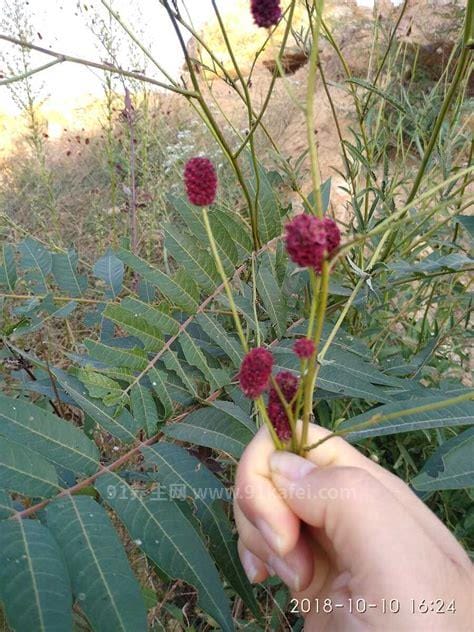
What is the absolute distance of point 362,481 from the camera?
0.61 m

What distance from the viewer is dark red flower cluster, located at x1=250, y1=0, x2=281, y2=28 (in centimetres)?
62

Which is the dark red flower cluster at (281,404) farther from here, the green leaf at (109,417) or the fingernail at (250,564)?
the green leaf at (109,417)

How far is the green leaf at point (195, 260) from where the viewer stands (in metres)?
1.14

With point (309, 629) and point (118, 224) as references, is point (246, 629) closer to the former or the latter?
point (309, 629)

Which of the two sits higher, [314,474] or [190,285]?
[190,285]

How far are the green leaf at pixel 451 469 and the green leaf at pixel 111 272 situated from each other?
0.85 m

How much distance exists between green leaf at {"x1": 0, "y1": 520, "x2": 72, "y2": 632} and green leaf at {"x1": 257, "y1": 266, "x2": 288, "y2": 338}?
63 cm

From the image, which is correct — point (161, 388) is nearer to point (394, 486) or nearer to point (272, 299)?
point (272, 299)

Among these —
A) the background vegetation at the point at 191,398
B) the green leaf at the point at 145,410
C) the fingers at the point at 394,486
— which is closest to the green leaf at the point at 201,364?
the background vegetation at the point at 191,398

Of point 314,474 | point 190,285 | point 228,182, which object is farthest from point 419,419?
point 228,182

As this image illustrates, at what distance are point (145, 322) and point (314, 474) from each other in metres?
0.57

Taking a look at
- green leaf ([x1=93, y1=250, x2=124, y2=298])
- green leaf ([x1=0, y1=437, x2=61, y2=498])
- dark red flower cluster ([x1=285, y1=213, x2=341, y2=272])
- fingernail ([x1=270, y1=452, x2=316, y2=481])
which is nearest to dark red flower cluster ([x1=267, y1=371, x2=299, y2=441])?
fingernail ([x1=270, y1=452, x2=316, y2=481])

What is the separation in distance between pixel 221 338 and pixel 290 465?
0.50 metres

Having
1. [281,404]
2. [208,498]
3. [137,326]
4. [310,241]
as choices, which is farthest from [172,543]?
[310,241]
